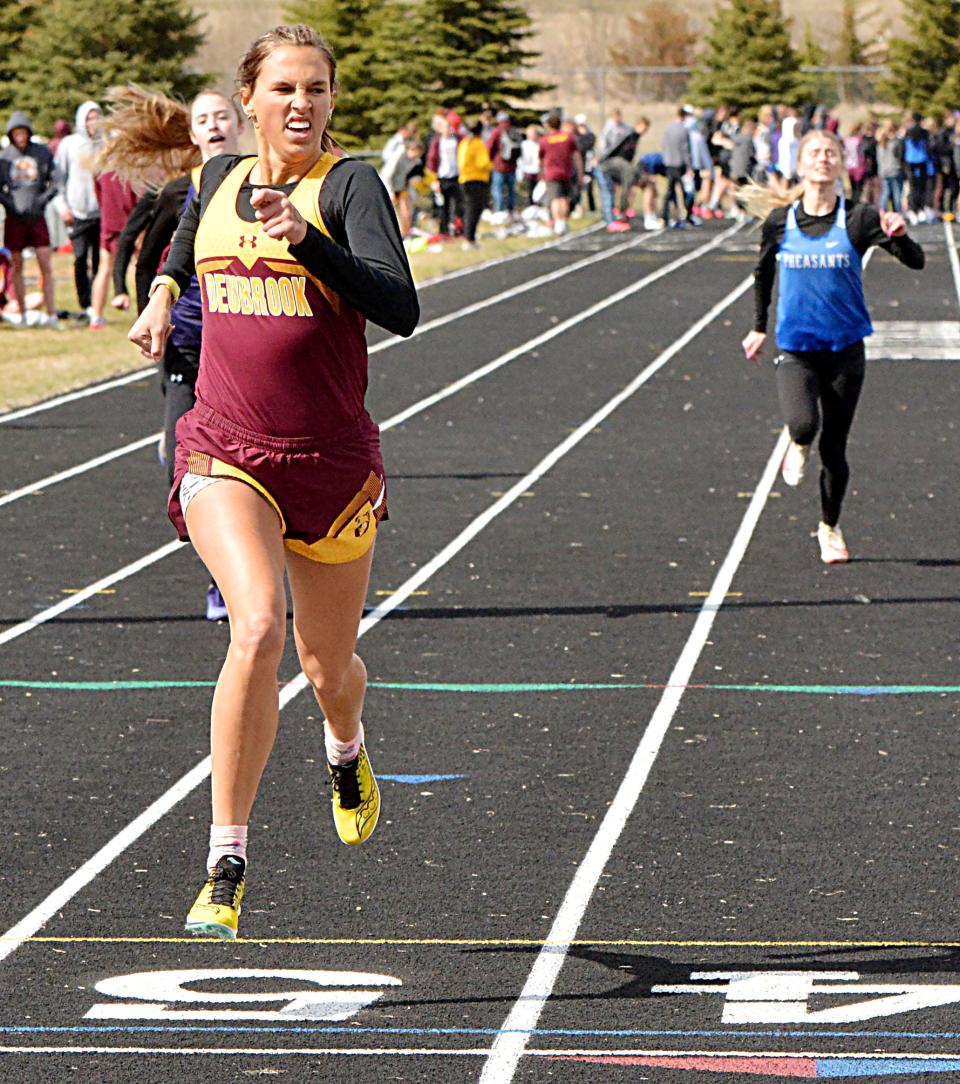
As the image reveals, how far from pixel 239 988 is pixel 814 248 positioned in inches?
246

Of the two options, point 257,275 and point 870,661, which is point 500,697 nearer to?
point 870,661

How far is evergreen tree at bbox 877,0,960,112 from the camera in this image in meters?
67.9

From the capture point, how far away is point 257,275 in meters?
4.82

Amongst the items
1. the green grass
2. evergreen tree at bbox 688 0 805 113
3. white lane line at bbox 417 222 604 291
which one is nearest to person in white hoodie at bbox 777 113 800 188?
white lane line at bbox 417 222 604 291

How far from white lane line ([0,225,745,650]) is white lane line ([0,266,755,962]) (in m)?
0.60

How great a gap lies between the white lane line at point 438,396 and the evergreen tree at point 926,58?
32087 mm

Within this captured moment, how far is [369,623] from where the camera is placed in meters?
9.62

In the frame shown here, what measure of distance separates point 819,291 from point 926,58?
60.6m

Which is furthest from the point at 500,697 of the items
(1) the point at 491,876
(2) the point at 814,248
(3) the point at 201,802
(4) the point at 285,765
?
(2) the point at 814,248

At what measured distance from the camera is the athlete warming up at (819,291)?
412 inches

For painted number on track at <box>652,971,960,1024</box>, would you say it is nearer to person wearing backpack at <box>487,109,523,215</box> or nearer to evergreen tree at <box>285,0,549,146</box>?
person wearing backpack at <box>487,109,523,215</box>

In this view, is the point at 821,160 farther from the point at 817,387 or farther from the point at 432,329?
the point at 432,329

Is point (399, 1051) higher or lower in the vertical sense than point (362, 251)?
lower

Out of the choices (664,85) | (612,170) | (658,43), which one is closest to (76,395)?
(612,170)
